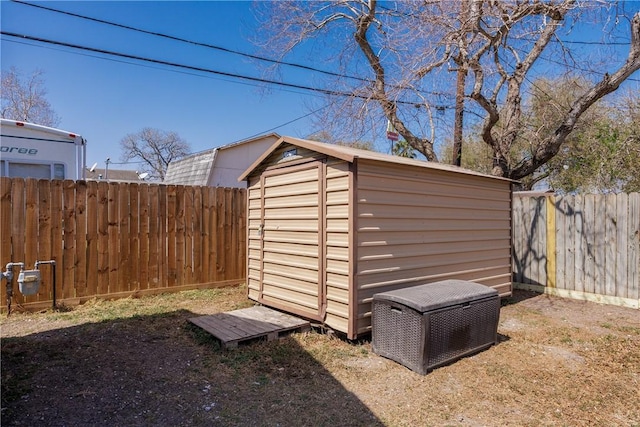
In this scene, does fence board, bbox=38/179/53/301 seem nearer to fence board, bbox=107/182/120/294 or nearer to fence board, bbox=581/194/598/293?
fence board, bbox=107/182/120/294

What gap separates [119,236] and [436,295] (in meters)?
4.60

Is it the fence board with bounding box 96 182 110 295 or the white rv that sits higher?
the white rv

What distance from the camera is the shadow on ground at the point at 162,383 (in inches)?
99.3

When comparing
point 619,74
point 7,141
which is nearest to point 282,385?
point 7,141

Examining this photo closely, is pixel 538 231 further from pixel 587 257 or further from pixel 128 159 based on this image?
pixel 128 159

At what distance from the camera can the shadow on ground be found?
8.28ft

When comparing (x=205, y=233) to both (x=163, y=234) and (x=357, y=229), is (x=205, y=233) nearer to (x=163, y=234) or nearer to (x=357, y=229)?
(x=163, y=234)

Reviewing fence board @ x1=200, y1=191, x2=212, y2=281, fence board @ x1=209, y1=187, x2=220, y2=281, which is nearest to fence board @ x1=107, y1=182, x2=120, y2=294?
fence board @ x1=200, y1=191, x2=212, y2=281

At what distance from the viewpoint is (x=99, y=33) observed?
809 centimetres

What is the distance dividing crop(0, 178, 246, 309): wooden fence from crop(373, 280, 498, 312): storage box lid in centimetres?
372

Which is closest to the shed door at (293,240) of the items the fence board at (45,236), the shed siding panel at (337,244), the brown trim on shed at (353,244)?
the shed siding panel at (337,244)

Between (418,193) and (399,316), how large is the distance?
1.57m

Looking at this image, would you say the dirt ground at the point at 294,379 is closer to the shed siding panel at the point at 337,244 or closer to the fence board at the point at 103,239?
the shed siding panel at the point at 337,244

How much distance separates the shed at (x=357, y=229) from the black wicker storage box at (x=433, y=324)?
0.37m
